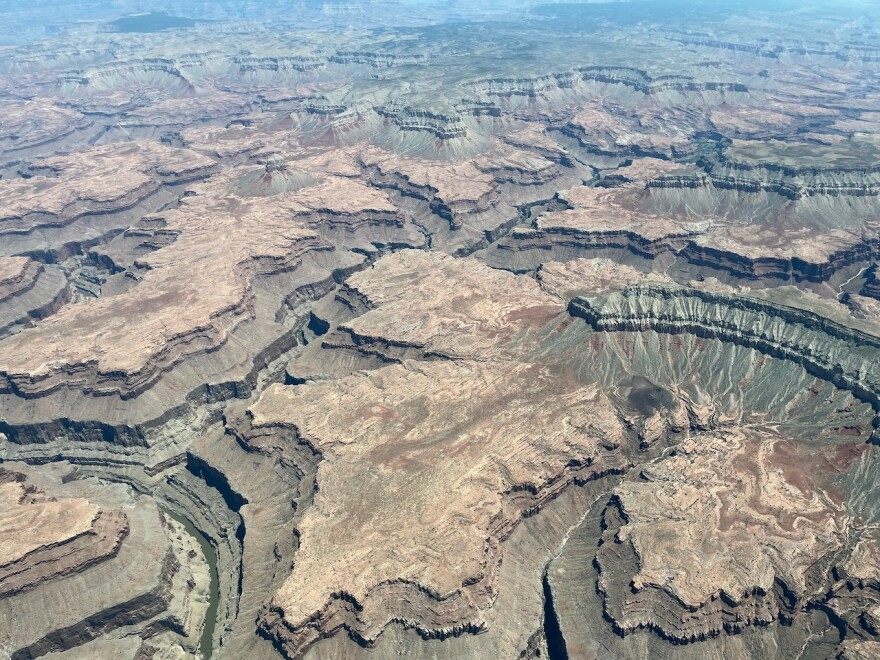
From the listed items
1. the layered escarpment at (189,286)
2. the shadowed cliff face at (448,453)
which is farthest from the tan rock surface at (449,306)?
the layered escarpment at (189,286)

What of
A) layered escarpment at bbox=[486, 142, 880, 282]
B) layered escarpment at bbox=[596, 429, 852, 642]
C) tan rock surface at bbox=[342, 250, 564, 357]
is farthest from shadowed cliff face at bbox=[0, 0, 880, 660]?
layered escarpment at bbox=[486, 142, 880, 282]

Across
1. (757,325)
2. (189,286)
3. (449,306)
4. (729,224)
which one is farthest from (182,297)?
(729,224)

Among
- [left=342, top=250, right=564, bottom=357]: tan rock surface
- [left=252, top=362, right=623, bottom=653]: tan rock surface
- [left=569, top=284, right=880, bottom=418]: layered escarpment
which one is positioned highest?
[left=569, top=284, right=880, bottom=418]: layered escarpment

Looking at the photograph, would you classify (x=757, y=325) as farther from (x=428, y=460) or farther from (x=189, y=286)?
(x=189, y=286)

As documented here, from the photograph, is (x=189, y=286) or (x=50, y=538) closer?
(x=50, y=538)

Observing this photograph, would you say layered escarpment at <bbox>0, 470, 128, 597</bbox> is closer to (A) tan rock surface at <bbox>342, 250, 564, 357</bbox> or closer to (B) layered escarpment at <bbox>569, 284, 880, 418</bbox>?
(A) tan rock surface at <bbox>342, 250, 564, 357</bbox>

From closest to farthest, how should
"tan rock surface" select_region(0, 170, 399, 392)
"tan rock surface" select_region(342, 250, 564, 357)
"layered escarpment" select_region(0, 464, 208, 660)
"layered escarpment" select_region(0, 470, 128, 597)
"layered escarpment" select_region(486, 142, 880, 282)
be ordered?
"layered escarpment" select_region(0, 464, 208, 660) < "layered escarpment" select_region(0, 470, 128, 597) < "tan rock surface" select_region(0, 170, 399, 392) < "tan rock surface" select_region(342, 250, 564, 357) < "layered escarpment" select_region(486, 142, 880, 282)

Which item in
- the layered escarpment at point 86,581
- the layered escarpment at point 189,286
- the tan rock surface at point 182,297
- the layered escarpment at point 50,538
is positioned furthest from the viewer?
the tan rock surface at point 182,297

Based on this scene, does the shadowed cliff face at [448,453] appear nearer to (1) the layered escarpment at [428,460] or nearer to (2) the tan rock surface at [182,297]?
(1) the layered escarpment at [428,460]

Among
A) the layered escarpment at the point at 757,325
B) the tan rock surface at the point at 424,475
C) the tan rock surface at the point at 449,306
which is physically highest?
the layered escarpment at the point at 757,325

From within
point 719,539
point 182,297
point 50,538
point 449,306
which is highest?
point 719,539

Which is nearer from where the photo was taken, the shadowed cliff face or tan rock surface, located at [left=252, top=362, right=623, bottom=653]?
the shadowed cliff face
